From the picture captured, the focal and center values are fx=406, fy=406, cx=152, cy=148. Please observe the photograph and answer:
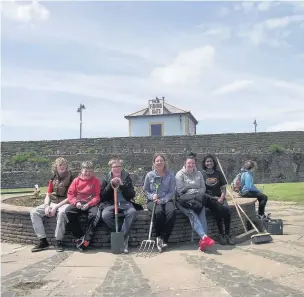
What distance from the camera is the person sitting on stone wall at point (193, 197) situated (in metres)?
6.33

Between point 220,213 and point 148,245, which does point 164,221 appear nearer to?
point 148,245

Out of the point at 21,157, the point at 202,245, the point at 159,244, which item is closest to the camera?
the point at 202,245

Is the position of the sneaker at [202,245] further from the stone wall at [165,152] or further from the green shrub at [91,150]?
the green shrub at [91,150]

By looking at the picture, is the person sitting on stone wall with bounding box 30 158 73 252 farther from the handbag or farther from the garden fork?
the handbag

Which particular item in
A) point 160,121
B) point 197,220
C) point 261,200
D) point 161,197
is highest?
point 160,121

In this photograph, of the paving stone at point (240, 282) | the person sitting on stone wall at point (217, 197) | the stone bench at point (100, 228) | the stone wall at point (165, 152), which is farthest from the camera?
the stone wall at point (165, 152)

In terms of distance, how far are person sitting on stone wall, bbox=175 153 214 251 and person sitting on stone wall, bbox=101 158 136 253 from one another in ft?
2.70

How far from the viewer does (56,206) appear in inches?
253

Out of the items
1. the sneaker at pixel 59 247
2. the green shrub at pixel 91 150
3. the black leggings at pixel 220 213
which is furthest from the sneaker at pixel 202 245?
the green shrub at pixel 91 150

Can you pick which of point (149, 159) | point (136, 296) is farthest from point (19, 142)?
point (136, 296)

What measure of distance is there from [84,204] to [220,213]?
87.3 inches

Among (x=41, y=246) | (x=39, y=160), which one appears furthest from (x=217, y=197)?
(x=39, y=160)

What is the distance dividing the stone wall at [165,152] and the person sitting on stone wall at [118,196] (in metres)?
19.3

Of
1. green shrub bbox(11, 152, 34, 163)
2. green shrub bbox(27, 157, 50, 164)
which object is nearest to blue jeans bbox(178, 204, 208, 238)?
green shrub bbox(27, 157, 50, 164)
